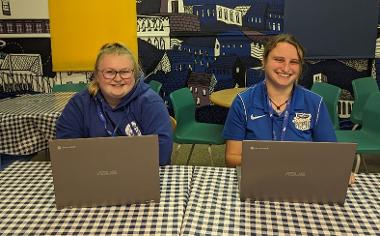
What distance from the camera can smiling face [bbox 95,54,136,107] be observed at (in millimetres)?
1755

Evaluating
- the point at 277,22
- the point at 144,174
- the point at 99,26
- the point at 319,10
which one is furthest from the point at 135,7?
the point at 144,174

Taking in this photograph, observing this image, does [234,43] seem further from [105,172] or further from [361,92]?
[105,172]

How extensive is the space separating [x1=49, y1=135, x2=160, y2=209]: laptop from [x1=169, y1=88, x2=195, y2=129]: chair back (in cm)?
180

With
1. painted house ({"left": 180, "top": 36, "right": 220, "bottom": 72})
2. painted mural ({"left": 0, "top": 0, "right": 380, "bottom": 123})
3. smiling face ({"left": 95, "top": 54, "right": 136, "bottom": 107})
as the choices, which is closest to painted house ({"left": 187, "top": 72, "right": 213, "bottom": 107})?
painted mural ({"left": 0, "top": 0, "right": 380, "bottom": 123})

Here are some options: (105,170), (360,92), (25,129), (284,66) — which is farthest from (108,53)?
(360,92)

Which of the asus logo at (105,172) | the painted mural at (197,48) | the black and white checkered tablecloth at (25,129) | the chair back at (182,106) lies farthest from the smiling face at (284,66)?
the painted mural at (197,48)

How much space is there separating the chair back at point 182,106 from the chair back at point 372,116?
4.68 ft

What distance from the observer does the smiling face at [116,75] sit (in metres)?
1.75

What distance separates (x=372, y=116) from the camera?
9.66 feet

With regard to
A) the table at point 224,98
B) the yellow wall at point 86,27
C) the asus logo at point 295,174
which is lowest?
the table at point 224,98

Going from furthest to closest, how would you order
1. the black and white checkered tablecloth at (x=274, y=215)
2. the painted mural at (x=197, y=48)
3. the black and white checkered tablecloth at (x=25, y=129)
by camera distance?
the painted mural at (x=197, y=48)
the black and white checkered tablecloth at (x=25, y=129)
the black and white checkered tablecloth at (x=274, y=215)

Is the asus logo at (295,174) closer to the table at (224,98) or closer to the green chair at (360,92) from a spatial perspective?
the table at (224,98)

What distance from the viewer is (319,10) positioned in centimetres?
418

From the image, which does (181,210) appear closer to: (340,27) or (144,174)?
(144,174)
